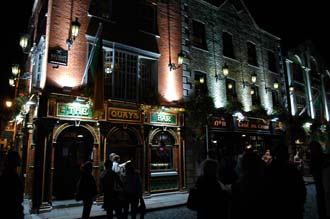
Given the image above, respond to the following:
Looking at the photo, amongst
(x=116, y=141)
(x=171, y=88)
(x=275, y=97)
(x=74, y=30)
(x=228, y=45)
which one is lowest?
(x=116, y=141)

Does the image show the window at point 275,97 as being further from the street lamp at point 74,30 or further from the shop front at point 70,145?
the street lamp at point 74,30

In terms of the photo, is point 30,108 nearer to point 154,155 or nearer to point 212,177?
point 154,155

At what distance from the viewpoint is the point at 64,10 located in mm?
11289

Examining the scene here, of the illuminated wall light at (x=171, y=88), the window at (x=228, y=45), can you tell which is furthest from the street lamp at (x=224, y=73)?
the illuminated wall light at (x=171, y=88)

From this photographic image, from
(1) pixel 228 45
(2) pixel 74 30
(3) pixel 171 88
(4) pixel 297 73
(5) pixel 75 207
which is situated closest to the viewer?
(5) pixel 75 207

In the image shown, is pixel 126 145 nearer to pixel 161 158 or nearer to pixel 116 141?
pixel 116 141

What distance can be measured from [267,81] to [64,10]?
15952 mm

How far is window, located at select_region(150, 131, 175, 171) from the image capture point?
12922 millimetres

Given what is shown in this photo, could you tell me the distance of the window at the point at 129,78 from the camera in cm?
1226

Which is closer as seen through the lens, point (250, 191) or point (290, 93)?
point (250, 191)

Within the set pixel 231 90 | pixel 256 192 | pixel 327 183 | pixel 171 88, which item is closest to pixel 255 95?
pixel 231 90

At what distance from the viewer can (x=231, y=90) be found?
17500 mm

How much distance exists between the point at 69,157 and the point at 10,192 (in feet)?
25.4

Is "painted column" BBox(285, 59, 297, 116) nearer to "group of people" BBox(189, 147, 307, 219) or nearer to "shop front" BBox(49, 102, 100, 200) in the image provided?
"shop front" BBox(49, 102, 100, 200)
